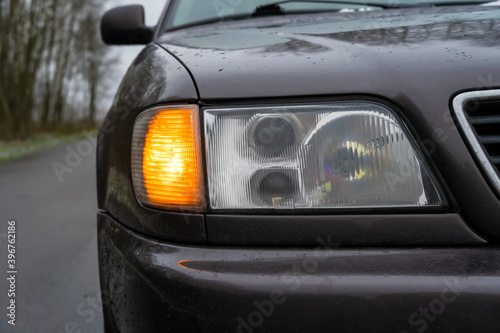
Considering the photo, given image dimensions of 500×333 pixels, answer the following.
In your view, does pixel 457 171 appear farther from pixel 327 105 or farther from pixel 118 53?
pixel 118 53

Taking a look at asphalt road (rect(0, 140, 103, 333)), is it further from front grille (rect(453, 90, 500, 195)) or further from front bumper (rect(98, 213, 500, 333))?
front grille (rect(453, 90, 500, 195))

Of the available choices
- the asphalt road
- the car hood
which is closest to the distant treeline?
the asphalt road

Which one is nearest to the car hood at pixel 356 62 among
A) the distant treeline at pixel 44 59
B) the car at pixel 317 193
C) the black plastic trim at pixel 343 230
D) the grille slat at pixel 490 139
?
the car at pixel 317 193

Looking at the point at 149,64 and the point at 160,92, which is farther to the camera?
the point at 149,64

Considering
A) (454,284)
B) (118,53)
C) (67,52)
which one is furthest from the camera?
(118,53)

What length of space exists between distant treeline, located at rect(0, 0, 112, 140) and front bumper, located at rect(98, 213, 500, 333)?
19.0 metres

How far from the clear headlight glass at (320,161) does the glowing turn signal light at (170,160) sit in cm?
4

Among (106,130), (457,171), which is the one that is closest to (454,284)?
(457,171)

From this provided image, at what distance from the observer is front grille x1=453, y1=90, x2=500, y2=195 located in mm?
1061

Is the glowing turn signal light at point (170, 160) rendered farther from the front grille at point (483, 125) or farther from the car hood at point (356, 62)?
the front grille at point (483, 125)

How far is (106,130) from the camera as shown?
1470mm

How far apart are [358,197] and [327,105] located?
0.22m

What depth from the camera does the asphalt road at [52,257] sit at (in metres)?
2.47

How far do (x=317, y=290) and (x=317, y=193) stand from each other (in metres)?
0.23
